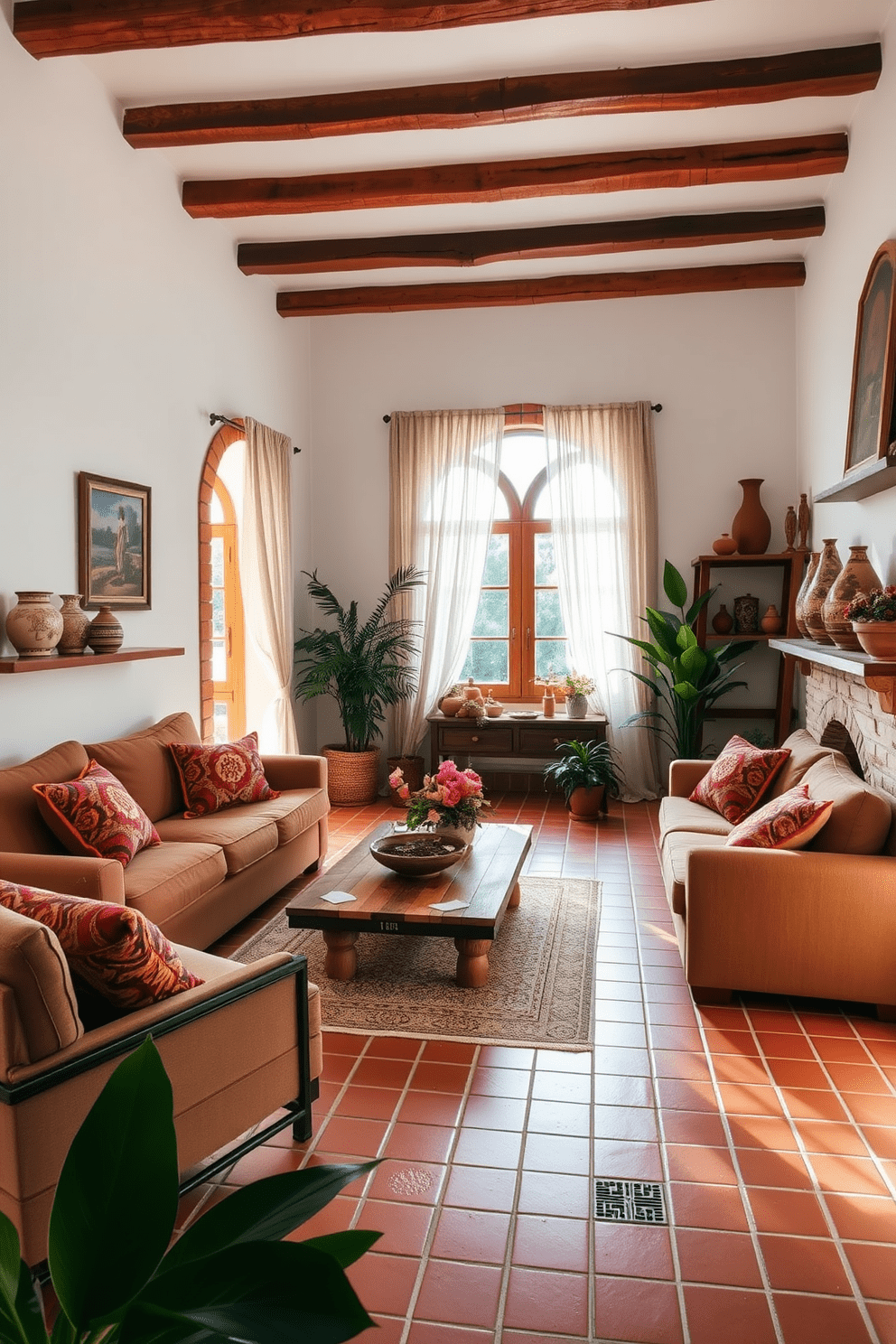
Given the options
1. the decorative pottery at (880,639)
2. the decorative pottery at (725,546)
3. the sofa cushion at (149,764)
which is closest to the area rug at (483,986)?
the sofa cushion at (149,764)

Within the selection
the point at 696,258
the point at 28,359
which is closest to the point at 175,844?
the point at 28,359

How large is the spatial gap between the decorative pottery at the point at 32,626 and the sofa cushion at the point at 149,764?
66cm

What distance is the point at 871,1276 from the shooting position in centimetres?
204

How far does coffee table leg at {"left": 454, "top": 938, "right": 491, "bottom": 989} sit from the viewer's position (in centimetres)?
354

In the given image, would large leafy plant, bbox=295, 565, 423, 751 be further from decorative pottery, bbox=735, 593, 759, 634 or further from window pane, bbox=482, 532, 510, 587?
decorative pottery, bbox=735, 593, 759, 634

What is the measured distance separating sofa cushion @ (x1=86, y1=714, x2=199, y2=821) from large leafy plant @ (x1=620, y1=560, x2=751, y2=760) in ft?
10.6

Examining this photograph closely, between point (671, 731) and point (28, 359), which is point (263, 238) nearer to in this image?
point (28, 359)

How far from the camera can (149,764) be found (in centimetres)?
443

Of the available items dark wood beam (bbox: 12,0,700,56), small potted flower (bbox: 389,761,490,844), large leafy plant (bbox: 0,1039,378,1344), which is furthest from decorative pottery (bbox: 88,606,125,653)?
large leafy plant (bbox: 0,1039,378,1344)

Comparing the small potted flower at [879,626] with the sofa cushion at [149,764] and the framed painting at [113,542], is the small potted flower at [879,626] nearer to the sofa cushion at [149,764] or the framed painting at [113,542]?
the sofa cushion at [149,764]

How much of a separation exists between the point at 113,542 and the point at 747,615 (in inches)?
172

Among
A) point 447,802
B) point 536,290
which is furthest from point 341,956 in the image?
point 536,290

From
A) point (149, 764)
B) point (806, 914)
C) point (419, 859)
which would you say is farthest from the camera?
point (149, 764)

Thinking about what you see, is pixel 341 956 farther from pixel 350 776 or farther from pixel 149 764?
pixel 350 776
